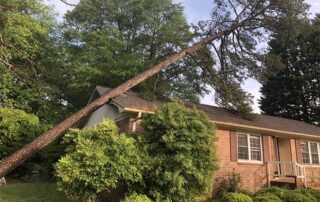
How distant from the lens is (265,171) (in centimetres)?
1459

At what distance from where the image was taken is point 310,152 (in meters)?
17.2

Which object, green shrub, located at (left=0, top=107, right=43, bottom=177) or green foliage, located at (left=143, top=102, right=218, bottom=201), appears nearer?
green foliage, located at (left=143, top=102, right=218, bottom=201)

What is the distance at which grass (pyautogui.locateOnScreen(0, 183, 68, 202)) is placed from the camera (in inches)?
427

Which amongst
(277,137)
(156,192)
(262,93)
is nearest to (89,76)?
(277,137)

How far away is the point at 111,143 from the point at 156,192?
6.34ft

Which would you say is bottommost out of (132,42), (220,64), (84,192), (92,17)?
(84,192)

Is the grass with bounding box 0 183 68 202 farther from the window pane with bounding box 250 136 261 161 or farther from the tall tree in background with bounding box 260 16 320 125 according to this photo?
the tall tree in background with bounding box 260 16 320 125

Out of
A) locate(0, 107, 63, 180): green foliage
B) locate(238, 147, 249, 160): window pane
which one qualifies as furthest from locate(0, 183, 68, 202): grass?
locate(238, 147, 249, 160): window pane

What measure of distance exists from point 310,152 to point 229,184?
23.0 ft

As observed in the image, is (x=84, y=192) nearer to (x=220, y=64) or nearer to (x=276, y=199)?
(x=276, y=199)

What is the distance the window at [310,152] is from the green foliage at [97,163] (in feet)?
37.7

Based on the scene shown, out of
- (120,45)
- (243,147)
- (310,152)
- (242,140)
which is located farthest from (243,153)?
(120,45)

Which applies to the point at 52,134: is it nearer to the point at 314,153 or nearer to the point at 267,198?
the point at 267,198

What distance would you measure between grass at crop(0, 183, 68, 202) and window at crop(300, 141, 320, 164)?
12605 millimetres
